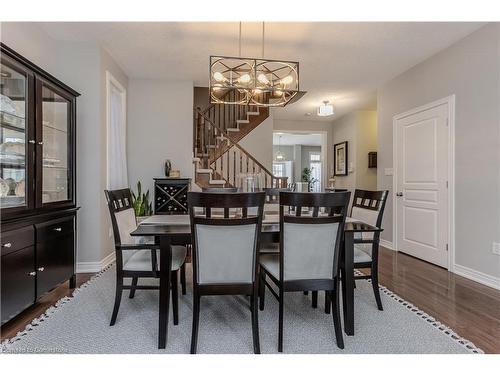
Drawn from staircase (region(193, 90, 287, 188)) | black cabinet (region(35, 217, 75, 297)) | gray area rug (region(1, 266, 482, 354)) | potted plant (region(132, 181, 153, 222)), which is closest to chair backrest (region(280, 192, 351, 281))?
gray area rug (region(1, 266, 482, 354))

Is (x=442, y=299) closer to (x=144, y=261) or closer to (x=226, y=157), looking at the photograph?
(x=144, y=261)

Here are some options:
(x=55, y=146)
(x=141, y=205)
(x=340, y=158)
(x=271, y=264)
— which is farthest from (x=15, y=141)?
(x=340, y=158)

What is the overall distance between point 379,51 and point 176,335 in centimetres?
380

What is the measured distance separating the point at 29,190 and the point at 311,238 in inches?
85.2

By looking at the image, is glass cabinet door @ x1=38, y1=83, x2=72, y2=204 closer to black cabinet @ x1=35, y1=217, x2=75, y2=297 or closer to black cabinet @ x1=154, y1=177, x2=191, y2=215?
black cabinet @ x1=35, y1=217, x2=75, y2=297

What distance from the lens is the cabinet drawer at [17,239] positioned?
204cm

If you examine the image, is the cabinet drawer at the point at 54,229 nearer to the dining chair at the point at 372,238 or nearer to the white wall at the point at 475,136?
the dining chair at the point at 372,238

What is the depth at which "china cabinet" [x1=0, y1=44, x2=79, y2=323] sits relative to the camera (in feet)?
6.94

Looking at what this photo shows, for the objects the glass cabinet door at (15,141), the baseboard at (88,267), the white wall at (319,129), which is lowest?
the baseboard at (88,267)

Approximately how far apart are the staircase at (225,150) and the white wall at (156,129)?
676 millimetres

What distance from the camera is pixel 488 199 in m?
3.10

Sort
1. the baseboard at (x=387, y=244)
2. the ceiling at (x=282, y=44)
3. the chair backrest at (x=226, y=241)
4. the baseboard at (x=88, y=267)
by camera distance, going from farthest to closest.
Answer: the baseboard at (x=387, y=244) < the baseboard at (x=88, y=267) < the ceiling at (x=282, y=44) < the chair backrest at (x=226, y=241)

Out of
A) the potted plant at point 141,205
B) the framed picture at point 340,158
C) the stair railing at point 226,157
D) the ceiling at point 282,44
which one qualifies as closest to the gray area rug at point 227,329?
the potted plant at point 141,205
